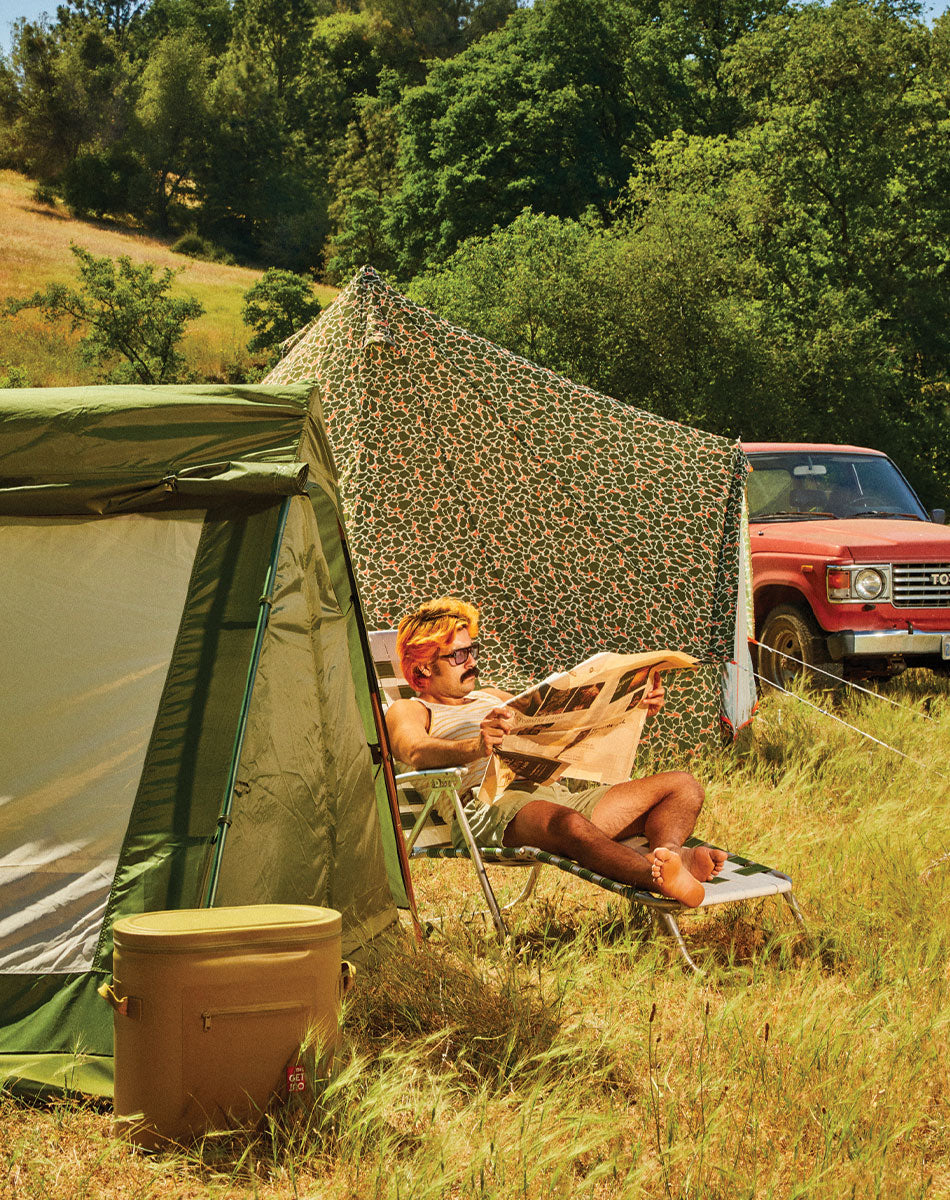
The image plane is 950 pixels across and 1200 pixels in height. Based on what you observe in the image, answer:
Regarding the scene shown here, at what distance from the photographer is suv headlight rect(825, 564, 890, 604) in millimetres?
7141

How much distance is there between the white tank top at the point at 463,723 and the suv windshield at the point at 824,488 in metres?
4.58

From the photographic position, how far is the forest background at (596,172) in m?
18.2

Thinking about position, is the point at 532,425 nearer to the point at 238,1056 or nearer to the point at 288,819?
the point at 288,819

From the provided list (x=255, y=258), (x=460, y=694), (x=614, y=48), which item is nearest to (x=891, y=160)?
(x=614, y=48)

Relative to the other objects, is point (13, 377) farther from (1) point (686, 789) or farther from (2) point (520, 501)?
A: (1) point (686, 789)

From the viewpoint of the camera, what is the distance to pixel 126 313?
2275 cm

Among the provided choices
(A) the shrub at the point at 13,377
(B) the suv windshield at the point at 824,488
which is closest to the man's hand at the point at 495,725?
(B) the suv windshield at the point at 824,488

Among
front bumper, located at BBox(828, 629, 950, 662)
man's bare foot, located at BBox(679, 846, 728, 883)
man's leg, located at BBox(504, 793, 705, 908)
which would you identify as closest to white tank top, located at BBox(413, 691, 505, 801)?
man's leg, located at BBox(504, 793, 705, 908)

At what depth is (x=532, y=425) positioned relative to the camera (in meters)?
6.04

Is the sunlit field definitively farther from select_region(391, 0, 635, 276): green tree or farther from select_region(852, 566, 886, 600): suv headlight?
select_region(391, 0, 635, 276): green tree

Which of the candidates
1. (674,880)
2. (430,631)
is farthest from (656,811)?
(430,631)

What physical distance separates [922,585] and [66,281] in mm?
28496

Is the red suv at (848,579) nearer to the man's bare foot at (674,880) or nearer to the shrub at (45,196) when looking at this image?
the man's bare foot at (674,880)

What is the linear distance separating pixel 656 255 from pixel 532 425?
12537 mm
